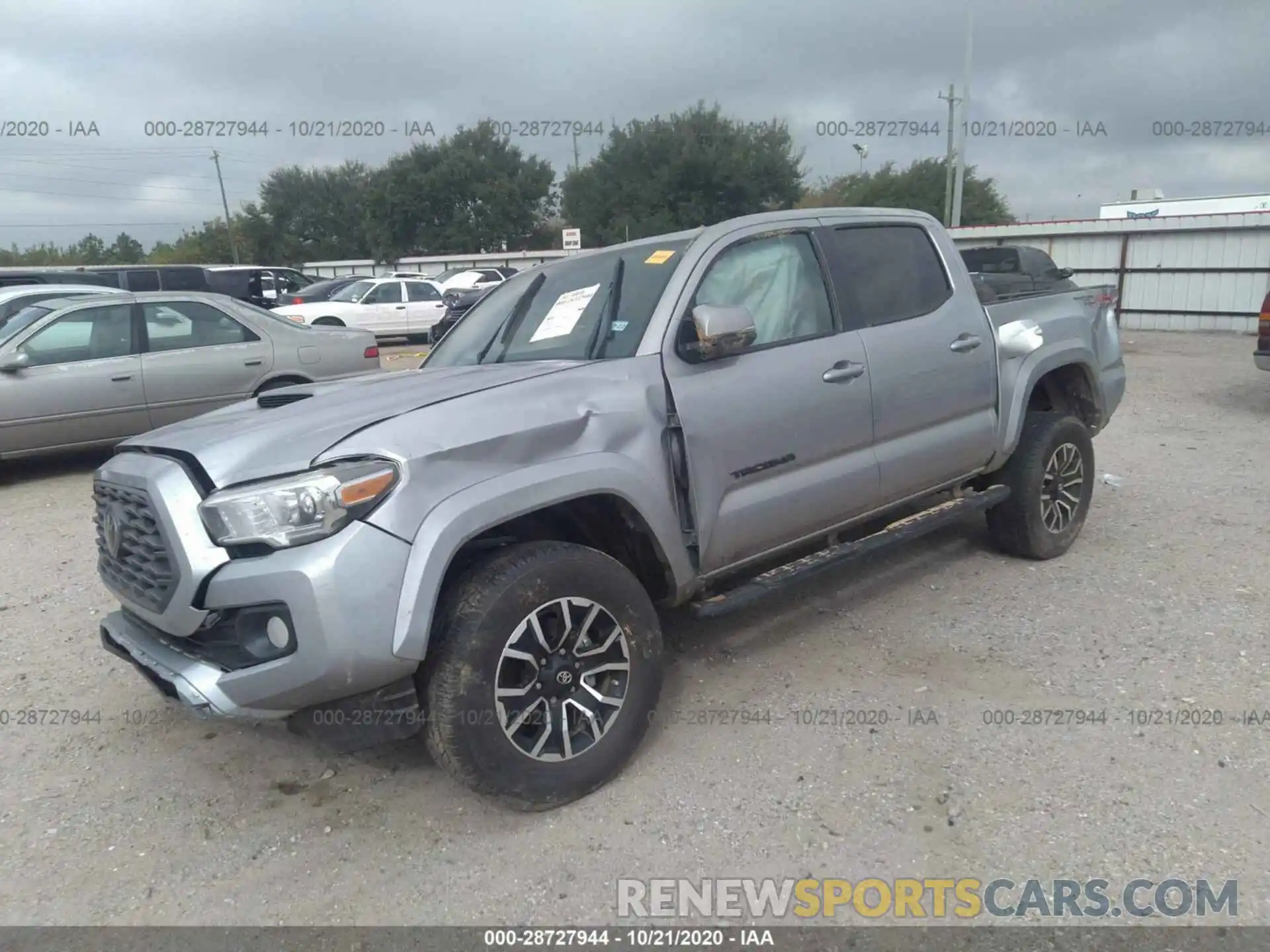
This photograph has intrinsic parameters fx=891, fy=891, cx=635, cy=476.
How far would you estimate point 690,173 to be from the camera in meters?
38.2

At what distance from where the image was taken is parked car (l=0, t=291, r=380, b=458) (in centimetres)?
759

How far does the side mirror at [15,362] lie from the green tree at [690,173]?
3128cm

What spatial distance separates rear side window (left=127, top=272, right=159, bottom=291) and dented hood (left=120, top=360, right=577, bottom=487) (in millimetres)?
18108

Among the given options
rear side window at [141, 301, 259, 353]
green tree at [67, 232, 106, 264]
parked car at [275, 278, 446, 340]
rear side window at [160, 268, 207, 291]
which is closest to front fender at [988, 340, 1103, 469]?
rear side window at [141, 301, 259, 353]

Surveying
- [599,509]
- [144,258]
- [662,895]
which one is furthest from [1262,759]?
[144,258]

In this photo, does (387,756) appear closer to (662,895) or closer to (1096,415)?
(662,895)

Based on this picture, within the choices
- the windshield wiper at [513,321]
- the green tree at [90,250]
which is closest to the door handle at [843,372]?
the windshield wiper at [513,321]

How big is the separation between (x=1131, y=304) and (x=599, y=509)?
19.8 meters

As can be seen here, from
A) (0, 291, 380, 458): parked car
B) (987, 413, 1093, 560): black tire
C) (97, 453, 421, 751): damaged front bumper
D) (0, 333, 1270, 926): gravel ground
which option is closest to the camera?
(97, 453, 421, 751): damaged front bumper

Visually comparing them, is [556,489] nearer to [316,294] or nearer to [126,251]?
[316,294]

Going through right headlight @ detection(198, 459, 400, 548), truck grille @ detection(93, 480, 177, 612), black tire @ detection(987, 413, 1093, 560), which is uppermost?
right headlight @ detection(198, 459, 400, 548)

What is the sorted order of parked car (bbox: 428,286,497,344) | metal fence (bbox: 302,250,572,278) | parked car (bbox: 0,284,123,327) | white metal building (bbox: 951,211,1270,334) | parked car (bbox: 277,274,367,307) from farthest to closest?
metal fence (bbox: 302,250,572,278), parked car (bbox: 277,274,367,307), white metal building (bbox: 951,211,1270,334), parked car (bbox: 428,286,497,344), parked car (bbox: 0,284,123,327)

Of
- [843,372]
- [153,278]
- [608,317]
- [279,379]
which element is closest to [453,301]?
[153,278]

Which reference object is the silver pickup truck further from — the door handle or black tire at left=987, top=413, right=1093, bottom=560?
black tire at left=987, top=413, right=1093, bottom=560
